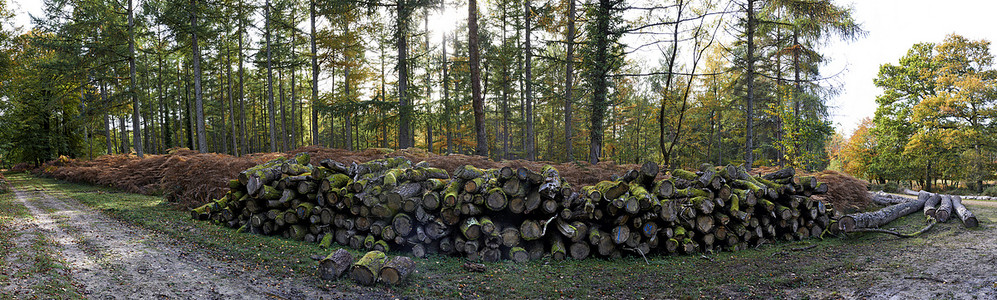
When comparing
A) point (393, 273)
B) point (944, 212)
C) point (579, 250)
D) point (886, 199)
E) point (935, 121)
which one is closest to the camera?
point (393, 273)

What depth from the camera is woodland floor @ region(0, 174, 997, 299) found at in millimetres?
3785

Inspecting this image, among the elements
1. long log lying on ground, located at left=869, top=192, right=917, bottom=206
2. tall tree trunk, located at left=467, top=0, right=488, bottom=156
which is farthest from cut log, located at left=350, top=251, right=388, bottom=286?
long log lying on ground, located at left=869, top=192, right=917, bottom=206

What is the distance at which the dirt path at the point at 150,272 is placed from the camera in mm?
3646

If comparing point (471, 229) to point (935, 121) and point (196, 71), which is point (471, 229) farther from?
point (935, 121)

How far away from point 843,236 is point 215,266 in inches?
352

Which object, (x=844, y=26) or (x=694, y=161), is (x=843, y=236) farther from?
(x=694, y=161)

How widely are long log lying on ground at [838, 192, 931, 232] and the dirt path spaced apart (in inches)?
301

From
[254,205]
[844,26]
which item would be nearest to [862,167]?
[844,26]

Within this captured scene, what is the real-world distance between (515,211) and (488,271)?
34.1 inches

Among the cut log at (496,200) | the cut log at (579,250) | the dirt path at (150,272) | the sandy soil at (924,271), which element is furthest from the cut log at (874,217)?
the dirt path at (150,272)

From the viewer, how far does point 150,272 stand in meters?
4.10

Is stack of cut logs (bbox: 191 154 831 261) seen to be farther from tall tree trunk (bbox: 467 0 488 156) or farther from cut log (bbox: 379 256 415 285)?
tall tree trunk (bbox: 467 0 488 156)

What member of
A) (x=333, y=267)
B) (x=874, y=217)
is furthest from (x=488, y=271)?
(x=874, y=217)

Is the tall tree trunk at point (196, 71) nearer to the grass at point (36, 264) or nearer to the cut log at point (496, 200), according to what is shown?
the grass at point (36, 264)
